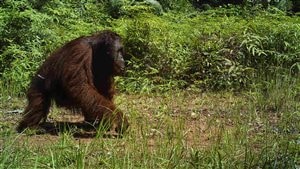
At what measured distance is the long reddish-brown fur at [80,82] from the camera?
4.66m

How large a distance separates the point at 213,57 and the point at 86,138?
3.17 m

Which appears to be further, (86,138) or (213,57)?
(213,57)

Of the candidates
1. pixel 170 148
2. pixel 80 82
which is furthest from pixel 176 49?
pixel 170 148

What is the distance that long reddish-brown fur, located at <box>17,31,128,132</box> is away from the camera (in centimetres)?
466

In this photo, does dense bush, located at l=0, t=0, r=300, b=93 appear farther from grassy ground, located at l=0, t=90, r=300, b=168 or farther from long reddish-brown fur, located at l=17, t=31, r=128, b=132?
grassy ground, located at l=0, t=90, r=300, b=168

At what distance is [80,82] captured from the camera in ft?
15.3

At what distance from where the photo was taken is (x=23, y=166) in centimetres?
308

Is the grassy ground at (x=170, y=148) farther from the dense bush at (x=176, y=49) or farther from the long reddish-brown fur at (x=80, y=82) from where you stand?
the dense bush at (x=176, y=49)

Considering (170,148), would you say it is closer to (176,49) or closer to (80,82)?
(80,82)

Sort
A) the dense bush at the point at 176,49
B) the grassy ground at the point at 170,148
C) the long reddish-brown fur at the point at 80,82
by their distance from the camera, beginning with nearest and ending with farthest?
the grassy ground at the point at 170,148 → the long reddish-brown fur at the point at 80,82 → the dense bush at the point at 176,49

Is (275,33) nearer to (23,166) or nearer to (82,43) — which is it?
(82,43)

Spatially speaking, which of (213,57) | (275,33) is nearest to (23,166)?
(213,57)

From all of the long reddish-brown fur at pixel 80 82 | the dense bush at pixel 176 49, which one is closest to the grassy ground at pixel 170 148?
the long reddish-brown fur at pixel 80 82

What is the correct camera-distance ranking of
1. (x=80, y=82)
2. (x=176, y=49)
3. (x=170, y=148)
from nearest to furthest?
(x=170, y=148), (x=80, y=82), (x=176, y=49)
